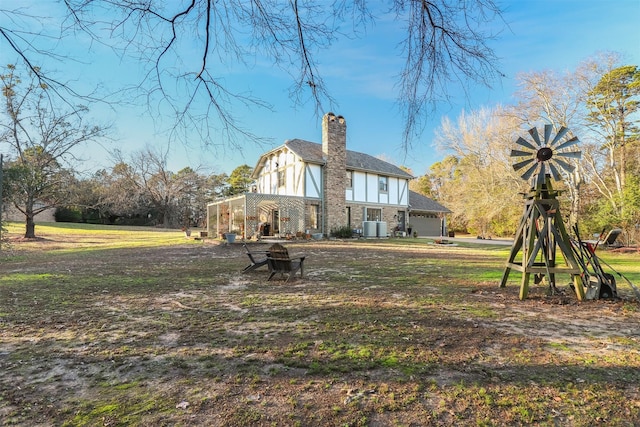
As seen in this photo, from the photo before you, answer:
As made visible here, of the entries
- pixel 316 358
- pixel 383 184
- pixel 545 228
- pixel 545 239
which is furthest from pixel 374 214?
pixel 316 358

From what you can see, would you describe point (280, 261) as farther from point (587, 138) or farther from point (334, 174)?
point (587, 138)

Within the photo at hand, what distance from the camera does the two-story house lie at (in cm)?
2286

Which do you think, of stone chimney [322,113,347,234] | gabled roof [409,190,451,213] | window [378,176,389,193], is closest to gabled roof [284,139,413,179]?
window [378,176,389,193]

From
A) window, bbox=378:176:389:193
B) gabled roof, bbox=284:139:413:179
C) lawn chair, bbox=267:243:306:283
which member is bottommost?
lawn chair, bbox=267:243:306:283

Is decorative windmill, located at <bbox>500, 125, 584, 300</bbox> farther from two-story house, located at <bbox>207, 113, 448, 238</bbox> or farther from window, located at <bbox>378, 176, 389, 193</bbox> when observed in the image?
window, located at <bbox>378, 176, 389, 193</bbox>

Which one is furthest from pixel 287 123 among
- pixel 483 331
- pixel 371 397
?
pixel 483 331

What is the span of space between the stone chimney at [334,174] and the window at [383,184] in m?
4.11

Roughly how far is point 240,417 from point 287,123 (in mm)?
2781

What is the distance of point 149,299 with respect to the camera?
18.8 ft

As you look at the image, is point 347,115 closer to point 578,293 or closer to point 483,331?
point 483,331

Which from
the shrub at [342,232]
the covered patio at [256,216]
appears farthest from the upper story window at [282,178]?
the shrub at [342,232]

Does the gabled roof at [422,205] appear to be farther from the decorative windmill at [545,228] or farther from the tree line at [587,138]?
the decorative windmill at [545,228]

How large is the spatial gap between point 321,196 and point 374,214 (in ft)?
18.0

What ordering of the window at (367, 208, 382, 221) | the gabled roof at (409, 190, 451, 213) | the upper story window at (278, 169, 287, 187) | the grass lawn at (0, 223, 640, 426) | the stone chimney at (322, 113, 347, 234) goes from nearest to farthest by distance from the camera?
1. the grass lawn at (0, 223, 640, 426)
2. the stone chimney at (322, 113, 347, 234)
3. the upper story window at (278, 169, 287, 187)
4. the window at (367, 208, 382, 221)
5. the gabled roof at (409, 190, 451, 213)
